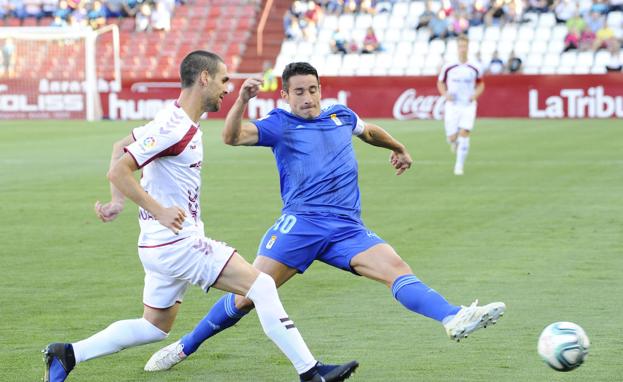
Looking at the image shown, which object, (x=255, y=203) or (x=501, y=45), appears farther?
(x=501, y=45)

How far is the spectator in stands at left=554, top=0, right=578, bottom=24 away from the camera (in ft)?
133

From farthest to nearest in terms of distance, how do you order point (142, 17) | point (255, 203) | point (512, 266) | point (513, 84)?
point (142, 17) < point (513, 84) < point (255, 203) < point (512, 266)

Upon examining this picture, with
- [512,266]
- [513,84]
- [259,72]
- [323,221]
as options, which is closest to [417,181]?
[512,266]

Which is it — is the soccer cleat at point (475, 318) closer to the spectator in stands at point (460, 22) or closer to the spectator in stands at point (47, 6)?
the spectator in stands at point (460, 22)

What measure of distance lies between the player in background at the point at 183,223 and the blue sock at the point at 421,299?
601 millimetres

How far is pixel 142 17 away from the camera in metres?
47.2

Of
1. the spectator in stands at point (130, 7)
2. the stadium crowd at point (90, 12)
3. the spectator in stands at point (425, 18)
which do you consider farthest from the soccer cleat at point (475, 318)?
the spectator in stands at point (130, 7)

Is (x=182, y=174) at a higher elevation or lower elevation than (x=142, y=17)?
higher

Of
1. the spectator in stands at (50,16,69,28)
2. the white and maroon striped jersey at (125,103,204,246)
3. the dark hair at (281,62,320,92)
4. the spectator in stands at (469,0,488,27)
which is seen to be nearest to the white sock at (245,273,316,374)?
the white and maroon striped jersey at (125,103,204,246)

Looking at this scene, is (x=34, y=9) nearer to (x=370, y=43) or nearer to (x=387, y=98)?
(x=370, y=43)

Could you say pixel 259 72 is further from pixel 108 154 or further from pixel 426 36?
pixel 108 154

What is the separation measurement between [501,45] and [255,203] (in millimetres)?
26093

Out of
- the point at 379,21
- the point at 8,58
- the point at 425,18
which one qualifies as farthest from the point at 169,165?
the point at 379,21

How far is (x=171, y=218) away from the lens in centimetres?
616
